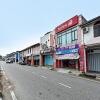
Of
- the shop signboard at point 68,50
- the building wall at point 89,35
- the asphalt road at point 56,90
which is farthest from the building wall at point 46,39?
the asphalt road at point 56,90

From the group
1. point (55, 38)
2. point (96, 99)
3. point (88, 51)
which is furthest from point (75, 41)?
point (96, 99)

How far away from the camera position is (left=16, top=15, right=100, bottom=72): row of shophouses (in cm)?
2445

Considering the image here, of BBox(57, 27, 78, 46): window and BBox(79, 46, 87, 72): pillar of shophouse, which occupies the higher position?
BBox(57, 27, 78, 46): window

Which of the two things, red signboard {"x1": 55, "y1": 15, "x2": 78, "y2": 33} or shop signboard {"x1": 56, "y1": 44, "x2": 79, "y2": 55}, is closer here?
shop signboard {"x1": 56, "y1": 44, "x2": 79, "y2": 55}

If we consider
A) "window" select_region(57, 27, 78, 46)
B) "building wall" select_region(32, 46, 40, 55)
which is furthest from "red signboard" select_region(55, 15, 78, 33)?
"building wall" select_region(32, 46, 40, 55)

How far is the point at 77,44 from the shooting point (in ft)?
95.3

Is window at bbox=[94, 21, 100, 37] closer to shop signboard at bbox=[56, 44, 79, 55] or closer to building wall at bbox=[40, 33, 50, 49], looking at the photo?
shop signboard at bbox=[56, 44, 79, 55]

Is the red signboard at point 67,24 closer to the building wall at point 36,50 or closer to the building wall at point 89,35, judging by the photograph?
the building wall at point 89,35

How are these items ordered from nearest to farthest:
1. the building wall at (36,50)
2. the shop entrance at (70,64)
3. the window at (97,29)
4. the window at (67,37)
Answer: the window at (97,29) < the window at (67,37) < the shop entrance at (70,64) < the building wall at (36,50)

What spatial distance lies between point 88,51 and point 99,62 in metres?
2.81

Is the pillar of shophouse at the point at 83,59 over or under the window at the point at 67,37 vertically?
under

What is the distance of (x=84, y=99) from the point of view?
28.8ft

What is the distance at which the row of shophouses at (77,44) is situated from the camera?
80.2 feet

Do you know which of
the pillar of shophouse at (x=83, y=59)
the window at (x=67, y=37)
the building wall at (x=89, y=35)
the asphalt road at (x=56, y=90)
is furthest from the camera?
the window at (x=67, y=37)
